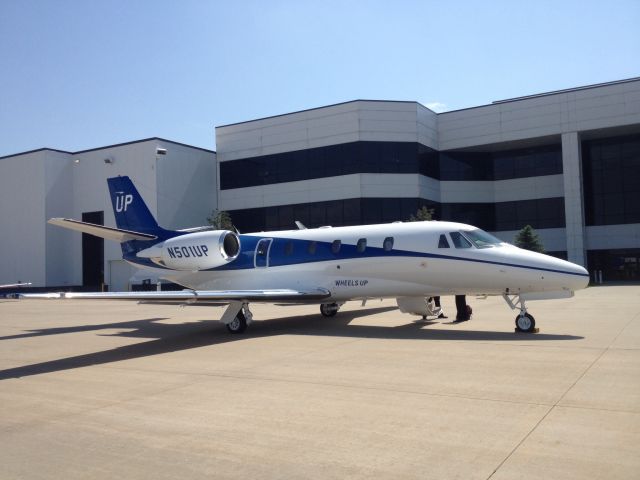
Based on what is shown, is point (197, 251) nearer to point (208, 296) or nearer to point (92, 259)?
point (208, 296)

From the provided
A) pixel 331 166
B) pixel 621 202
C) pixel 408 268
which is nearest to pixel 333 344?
pixel 408 268

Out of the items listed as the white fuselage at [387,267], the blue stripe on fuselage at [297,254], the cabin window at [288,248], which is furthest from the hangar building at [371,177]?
the cabin window at [288,248]

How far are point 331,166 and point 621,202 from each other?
2272 centimetres

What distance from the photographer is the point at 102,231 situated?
54.7ft

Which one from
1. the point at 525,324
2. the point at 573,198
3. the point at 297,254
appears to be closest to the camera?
the point at 525,324

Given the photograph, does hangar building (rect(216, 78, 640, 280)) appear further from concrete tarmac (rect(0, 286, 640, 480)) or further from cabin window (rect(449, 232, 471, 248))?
concrete tarmac (rect(0, 286, 640, 480))

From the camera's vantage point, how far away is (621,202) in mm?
43656

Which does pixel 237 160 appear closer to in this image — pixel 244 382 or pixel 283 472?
pixel 244 382

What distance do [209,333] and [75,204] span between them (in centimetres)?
3766

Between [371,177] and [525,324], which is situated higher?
[371,177]

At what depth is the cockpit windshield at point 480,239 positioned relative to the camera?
13.4 meters

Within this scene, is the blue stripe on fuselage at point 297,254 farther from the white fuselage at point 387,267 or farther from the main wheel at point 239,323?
the main wheel at point 239,323

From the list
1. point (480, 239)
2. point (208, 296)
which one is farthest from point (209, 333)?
point (480, 239)

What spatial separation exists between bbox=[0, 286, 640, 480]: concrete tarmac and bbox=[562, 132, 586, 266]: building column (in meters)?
30.8
